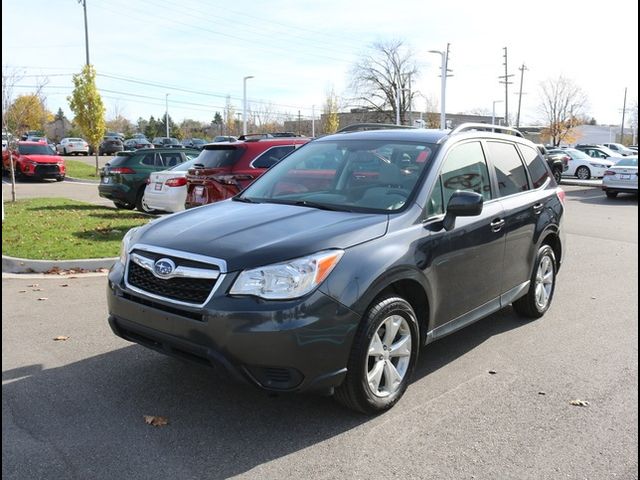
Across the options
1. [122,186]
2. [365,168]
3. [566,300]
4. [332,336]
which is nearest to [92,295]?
[365,168]

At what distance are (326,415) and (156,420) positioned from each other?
1.05 meters

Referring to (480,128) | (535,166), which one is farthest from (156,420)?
(535,166)

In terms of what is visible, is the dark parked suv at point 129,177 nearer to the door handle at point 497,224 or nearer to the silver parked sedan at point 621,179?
the door handle at point 497,224

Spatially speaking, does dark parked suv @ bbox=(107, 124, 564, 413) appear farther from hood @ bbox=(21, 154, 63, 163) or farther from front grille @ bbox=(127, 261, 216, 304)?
hood @ bbox=(21, 154, 63, 163)

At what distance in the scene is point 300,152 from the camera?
5.33m

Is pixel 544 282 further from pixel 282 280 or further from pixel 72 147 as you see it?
pixel 72 147

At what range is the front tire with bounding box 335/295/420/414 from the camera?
3.53m

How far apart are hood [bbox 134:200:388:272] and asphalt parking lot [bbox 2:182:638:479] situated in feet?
2.52

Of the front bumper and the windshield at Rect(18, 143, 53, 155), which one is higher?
the windshield at Rect(18, 143, 53, 155)

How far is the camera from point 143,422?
3.61 m

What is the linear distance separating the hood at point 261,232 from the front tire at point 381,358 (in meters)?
0.48

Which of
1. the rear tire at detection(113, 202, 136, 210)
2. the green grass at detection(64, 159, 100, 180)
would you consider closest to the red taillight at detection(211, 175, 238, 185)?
the rear tire at detection(113, 202, 136, 210)

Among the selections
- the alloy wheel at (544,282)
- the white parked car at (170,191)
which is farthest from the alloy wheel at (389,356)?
the white parked car at (170,191)

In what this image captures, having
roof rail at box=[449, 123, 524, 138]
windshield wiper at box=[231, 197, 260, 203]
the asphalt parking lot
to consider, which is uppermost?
roof rail at box=[449, 123, 524, 138]
